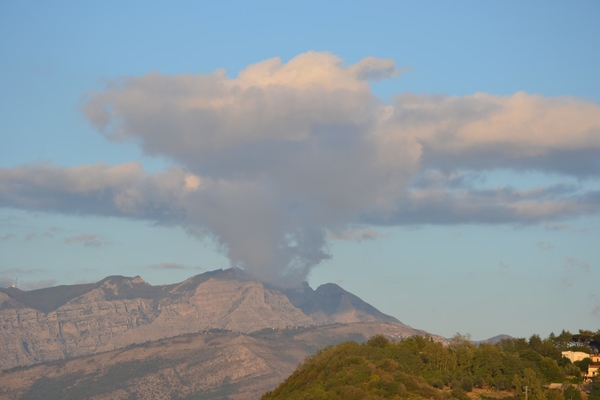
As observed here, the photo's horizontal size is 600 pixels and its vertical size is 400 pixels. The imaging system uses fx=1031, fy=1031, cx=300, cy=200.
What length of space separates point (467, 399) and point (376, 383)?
17.5m

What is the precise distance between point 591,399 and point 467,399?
77.1 feet

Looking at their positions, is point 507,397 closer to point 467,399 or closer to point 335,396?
point 467,399

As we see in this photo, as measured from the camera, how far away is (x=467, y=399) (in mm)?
195375

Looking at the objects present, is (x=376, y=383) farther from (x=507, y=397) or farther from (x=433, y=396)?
(x=507, y=397)

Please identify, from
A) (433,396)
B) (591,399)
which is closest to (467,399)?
(433,396)

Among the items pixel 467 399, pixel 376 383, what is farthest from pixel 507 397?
pixel 376 383

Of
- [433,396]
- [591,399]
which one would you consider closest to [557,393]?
[591,399]

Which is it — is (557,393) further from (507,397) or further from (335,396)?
(335,396)

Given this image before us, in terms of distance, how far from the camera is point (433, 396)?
635ft

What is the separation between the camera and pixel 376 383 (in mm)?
198750

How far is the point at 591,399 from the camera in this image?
195 m

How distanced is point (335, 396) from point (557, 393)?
42.5m

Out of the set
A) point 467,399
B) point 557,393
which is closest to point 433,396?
point 467,399

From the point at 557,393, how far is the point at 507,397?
31.0 feet
